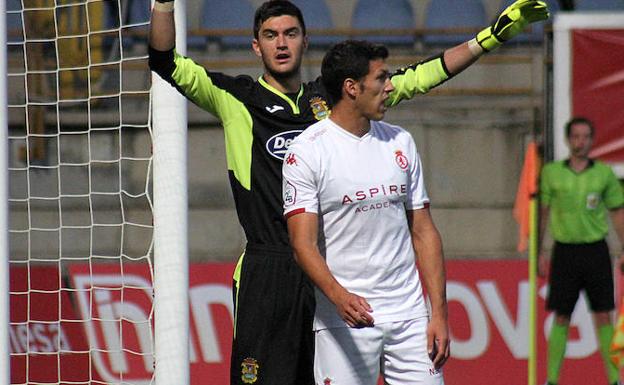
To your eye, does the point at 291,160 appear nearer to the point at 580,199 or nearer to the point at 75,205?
the point at 580,199

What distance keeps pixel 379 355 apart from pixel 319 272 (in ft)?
1.26

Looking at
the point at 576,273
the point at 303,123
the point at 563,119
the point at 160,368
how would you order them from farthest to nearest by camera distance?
the point at 563,119 → the point at 576,273 → the point at 160,368 → the point at 303,123

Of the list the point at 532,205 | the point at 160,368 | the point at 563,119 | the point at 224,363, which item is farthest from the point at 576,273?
the point at 160,368

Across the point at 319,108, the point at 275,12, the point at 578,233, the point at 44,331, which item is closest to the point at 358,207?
the point at 319,108

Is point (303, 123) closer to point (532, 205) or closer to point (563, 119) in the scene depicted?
point (532, 205)

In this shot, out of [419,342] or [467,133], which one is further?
[467,133]

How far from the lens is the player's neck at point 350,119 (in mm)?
3943

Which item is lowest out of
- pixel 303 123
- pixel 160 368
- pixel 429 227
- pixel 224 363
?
pixel 224 363

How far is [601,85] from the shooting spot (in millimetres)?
9273

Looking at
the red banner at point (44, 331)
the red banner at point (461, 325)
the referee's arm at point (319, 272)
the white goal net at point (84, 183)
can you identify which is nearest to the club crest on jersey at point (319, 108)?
the referee's arm at point (319, 272)

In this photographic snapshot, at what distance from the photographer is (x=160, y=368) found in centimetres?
482

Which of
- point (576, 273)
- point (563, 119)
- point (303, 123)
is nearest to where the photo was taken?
point (303, 123)

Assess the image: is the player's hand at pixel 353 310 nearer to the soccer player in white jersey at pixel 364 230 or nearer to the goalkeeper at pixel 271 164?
the soccer player in white jersey at pixel 364 230

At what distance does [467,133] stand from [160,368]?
17.7ft
